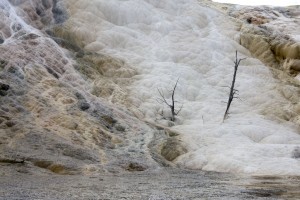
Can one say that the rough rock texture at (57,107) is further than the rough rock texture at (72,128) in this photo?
Yes

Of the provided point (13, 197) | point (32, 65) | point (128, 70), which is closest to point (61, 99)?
point (32, 65)

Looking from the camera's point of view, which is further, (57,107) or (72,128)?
(57,107)

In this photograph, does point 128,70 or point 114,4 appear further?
point 114,4

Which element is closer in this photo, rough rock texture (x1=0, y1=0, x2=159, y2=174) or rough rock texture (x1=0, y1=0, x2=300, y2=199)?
rough rock texture (x1=0, y1=0, x2=300, y2=199)

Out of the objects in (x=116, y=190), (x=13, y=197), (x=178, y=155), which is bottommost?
(x=178, y=155)

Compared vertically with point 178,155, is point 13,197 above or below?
above

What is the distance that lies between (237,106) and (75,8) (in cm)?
1021

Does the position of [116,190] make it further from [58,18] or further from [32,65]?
[58,18]

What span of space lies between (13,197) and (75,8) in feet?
61.7

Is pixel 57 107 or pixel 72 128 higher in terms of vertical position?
pixel 57 107

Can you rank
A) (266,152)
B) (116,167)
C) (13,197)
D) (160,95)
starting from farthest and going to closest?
(160,95)
(266,152)
(116,167)
(13,197)

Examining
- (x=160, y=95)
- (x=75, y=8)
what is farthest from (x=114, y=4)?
(x=160, y=95)

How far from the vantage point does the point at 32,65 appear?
17.9 m

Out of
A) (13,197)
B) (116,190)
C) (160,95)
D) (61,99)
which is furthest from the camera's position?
(160,95)
